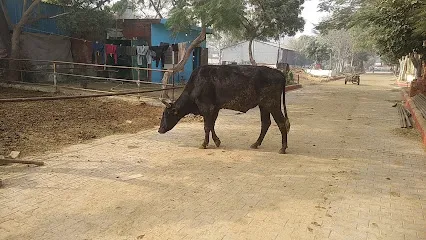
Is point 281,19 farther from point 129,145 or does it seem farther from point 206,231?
point 206,231

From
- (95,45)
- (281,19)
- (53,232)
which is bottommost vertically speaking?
(53,232)

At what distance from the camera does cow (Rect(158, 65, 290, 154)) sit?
249 inches

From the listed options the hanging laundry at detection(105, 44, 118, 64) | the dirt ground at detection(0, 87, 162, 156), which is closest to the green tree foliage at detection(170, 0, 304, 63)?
the hanging laundry at detection(105, 44, 118, 64)

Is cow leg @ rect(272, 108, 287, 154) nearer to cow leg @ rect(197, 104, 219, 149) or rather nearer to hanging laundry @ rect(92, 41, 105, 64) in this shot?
cow leg @ rect(197, 104, 219, 149)

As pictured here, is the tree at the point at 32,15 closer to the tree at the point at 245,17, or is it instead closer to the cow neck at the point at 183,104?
the tree at the point at 245,17

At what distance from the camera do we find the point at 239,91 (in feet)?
21.0

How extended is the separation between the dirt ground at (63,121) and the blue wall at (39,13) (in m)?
4.99

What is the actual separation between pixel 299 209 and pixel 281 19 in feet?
57.5

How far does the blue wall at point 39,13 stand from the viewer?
14688 mm

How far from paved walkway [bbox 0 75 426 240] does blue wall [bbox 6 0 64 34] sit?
1130cm

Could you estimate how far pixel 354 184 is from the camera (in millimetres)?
4770

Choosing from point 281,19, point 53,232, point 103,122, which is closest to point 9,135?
point 103,122

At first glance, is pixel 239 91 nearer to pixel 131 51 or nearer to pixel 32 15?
pixel 131 51

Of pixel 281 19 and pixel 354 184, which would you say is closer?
pixel 354 184
